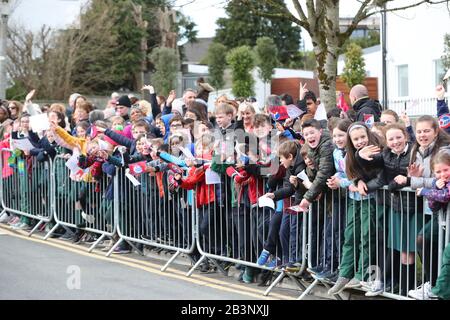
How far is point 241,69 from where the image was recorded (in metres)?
54.1

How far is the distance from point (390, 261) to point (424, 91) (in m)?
28.3

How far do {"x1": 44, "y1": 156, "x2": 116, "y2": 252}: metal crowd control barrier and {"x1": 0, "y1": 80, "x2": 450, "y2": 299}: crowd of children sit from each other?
0.04 m

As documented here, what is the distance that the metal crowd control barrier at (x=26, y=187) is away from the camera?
1279cm

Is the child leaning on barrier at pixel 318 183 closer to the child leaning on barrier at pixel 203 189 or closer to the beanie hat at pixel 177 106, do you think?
the child leaning on barrier at pixel 203 189

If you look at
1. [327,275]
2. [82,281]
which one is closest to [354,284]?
[327,275]

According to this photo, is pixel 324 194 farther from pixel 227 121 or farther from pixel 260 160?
pixel 227 121

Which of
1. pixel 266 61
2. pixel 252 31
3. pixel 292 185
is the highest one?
pixel 252 31

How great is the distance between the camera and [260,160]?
8.77 metres

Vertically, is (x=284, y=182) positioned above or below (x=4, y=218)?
above

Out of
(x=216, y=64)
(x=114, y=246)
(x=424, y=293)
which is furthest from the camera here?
(x=216, y=64)

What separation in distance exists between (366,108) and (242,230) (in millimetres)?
2417

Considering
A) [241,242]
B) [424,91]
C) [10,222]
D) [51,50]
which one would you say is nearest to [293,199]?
[241,242]

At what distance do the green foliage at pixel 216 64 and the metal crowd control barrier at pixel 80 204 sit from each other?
4724cm

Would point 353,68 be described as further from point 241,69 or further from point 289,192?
point 289,192
